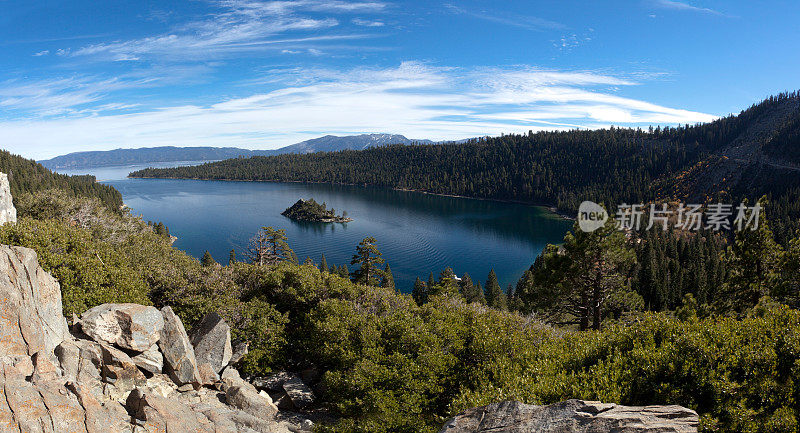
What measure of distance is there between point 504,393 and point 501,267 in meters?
87.3

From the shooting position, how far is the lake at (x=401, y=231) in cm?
9850

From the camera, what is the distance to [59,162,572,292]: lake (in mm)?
98500

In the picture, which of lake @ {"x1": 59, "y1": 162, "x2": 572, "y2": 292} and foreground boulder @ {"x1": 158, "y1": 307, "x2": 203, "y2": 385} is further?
lake @ {"x1": 59, "y1": 162, "x2": 572, "y2": 292}

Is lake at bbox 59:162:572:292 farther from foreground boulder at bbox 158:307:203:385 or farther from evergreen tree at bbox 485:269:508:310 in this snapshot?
foreground boulder at bbox 158:307:203:385

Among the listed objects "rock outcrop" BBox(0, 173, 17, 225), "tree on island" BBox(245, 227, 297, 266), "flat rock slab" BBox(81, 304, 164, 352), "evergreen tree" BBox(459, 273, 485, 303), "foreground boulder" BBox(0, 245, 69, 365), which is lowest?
"evergreen tree" BBox(459, 273, 485, 303)

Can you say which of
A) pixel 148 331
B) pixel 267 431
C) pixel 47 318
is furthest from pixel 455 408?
pixel 47 318

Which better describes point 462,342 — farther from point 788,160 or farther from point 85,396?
point 788,160

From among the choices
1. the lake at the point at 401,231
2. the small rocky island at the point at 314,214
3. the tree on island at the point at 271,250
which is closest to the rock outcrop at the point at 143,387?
the tree on island at the point at 271,250

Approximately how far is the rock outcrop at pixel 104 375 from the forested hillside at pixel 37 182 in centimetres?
10745

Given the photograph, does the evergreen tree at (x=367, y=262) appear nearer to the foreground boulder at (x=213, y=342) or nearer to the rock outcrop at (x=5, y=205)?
the foreground boulder at (x=213, y=342)

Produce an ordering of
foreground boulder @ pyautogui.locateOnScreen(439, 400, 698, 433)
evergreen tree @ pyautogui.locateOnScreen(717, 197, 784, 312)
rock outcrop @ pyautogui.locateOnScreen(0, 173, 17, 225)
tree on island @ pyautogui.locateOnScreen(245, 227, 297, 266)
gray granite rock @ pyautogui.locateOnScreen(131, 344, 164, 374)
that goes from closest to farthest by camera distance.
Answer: foreground boulder @ pyautogui.locateOnScreen(439, 400, 698, 433)
gray granite rock @ pyautogui.locateOnScreen(131, 344, 164, 374)
evergreen tree @ pyautogui.locateOnScreen(717, 197, 784, 312)
rock outcrop @ pyautogui.locateOnScreen(0, 173, 17, 225)
tree on island @ pyautogui.locateOnScreen(245, 227, 297, 266)

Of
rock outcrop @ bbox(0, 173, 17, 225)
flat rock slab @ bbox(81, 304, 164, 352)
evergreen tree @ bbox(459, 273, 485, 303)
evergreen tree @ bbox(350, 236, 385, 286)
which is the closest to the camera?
flat rock slab @ bbox(81, 304, 164, 352)

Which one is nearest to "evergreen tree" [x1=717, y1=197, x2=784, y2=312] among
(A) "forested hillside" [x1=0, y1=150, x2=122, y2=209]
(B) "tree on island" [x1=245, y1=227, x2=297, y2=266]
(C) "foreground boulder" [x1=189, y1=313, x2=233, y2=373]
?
(C) "foreground boulder" [x1=189, y1=313, x2=233, y2=373]

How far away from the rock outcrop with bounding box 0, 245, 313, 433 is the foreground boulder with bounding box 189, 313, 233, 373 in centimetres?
33
